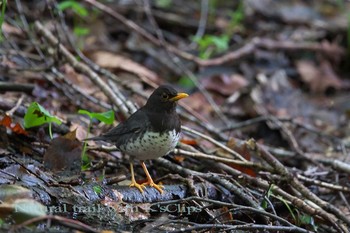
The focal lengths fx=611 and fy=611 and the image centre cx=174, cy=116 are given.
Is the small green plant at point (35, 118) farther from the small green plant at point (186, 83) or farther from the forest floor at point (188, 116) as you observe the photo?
the small green plant at point (186, 83)

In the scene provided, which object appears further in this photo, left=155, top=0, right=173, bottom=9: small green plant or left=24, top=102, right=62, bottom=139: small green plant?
left=155, top=0, right=173, bottom=9: small green plant

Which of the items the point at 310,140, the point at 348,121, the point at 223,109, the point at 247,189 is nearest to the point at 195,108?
the point at 223,109

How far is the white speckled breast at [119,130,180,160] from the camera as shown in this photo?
14.1ft

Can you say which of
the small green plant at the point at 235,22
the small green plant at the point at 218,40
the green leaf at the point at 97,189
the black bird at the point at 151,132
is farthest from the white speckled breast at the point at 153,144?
A: the small green plant at the point at 235,22

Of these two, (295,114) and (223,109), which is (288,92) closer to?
(295,114)

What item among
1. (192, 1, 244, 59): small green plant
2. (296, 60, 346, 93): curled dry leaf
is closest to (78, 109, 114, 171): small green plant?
(192, 1, 244, 59): small green plant

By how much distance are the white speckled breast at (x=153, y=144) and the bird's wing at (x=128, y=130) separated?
0.07 m

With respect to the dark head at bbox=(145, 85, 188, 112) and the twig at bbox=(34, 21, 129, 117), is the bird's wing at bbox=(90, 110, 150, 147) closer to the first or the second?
the dark head at bbox=(145, 85, 188, 112)

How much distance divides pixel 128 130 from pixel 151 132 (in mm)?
208

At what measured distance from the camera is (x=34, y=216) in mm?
3135

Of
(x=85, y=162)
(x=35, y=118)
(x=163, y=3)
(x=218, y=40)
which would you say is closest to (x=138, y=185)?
(x=85, y=162)

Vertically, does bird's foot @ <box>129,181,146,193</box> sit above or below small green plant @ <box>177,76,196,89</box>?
below

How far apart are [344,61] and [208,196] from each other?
595cm

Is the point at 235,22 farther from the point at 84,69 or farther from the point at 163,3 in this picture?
the point at 84,69
